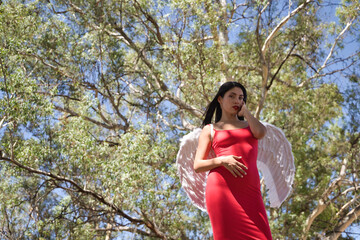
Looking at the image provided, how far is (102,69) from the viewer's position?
785 cm

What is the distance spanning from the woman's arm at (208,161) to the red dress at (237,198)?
5 centimetres

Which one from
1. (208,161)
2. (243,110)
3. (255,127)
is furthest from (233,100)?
(208,161)

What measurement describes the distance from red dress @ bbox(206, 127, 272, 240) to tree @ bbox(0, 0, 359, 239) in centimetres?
385

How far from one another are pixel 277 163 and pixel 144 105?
6257 millimetres

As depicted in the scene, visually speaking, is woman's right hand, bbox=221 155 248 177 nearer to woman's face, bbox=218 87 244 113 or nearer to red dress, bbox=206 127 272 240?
red dress, bbox=206 127 272 240

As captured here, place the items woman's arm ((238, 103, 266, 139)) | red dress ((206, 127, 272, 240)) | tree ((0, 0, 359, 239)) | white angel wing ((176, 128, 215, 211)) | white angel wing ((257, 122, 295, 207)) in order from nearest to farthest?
1. red dress ((206, 127, 272, 240))
2. woman's arm ((238, 103, 266, 139))
3. white angel wing ((257, 122, 295, 207))
4. white angel wing ((176, 128, 215, 211))
5. tree ((0, 0, 359, 239))

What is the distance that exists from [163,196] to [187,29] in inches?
120

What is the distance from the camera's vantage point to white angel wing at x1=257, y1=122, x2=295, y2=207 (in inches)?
110

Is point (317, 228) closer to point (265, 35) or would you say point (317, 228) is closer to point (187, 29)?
point (265, 35)

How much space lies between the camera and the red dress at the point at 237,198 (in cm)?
223

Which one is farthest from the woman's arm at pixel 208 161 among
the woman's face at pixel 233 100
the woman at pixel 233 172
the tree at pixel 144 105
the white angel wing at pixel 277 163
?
the tree at pixel 144 105

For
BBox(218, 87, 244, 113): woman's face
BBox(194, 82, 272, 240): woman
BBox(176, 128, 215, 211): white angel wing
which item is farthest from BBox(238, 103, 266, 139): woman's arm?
BBox(176, 128, 215, 211): white angel wing

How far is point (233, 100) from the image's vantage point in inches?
105

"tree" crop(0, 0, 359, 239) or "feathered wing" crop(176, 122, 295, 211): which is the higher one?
"tree" crop(0, 0, 359, 239)
